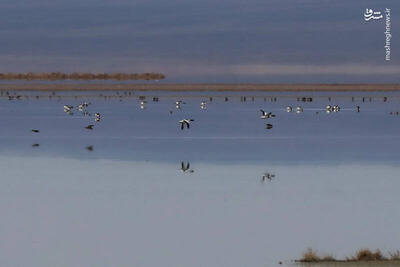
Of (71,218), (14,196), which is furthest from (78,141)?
(71,218)

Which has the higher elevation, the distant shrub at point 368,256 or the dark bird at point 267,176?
the distant shrub at point 368,256

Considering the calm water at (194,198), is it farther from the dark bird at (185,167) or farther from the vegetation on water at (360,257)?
the vegetation on water at (360,257)

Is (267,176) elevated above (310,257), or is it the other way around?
(310,257)

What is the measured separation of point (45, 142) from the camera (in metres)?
47.7

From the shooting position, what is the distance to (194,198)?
85.0 feet

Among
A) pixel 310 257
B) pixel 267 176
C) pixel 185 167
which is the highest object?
pixel 310 257

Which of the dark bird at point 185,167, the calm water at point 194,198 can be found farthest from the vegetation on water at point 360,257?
the dark bird at point 185,167

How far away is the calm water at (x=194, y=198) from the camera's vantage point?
18984 millimetres

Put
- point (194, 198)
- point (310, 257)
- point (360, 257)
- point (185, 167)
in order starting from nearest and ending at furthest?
point (360, 257), point (310, 257), point (194, 198), point (185, 167)

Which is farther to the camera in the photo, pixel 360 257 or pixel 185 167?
pixel 185 167

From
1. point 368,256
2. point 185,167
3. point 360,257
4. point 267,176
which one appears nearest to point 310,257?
point 360,257

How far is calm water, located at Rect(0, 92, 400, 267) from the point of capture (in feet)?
62.3

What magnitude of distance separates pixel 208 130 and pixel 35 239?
38056mm

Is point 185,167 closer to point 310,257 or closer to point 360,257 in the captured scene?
point 310,257
